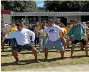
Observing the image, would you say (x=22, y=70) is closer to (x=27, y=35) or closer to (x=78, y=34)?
(x=27, y=35)

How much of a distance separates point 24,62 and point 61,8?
6002 cm

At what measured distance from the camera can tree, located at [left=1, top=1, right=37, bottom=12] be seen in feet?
195

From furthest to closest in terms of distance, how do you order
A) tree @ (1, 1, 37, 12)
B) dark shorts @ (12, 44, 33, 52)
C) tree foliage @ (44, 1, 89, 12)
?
1. tree foliage @ (44, 1, 89, 12)
2. tree @ (1, 1, 37, 12)
3. dark shorts @ (12, 44, 33, 52)

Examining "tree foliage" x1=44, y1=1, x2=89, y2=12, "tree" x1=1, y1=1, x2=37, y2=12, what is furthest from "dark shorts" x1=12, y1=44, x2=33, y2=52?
"tree foliage" x1=44, y1=1, x2=89, y2=12

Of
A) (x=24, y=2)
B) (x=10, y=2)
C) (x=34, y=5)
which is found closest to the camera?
(x=10, y=2)

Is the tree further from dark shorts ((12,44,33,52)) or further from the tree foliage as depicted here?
dark shorts ((12,44,33,52))

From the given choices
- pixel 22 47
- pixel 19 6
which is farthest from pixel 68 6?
pixel 22 47

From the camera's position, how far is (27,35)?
1242 centimetres

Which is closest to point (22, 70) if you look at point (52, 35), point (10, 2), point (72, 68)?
point (72, 68)

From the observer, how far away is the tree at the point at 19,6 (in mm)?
59375

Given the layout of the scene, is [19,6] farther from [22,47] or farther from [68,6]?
[22,47]

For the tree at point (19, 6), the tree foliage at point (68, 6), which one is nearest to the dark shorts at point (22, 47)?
the tree at point (19, 6)

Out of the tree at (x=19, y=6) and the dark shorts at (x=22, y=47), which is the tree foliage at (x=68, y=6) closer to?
the tree at (x=19, y=6)

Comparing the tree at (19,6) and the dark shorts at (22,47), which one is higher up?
the dark shorts at (22,47)
